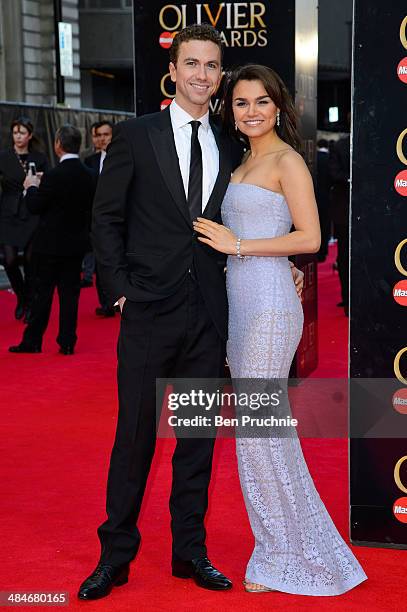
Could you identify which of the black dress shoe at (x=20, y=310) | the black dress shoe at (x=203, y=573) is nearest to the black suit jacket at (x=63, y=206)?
the black dress shoe at (x=20, y=310)

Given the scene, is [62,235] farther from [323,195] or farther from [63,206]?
[323,195]

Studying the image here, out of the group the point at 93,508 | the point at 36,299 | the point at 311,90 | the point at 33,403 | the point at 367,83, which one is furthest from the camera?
the point at 36,299

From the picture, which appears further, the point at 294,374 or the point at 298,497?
the point at 294,374

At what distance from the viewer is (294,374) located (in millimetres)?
6742

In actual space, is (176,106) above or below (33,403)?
above

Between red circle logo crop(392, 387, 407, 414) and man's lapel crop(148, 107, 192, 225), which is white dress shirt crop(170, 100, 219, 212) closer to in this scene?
man's lapel crop(148, 107, 192, 225)

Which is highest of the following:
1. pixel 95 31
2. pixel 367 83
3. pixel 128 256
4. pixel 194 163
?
pixel 95 31

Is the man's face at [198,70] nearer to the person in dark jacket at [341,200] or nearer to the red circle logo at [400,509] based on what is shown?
the red circle logo at [400,509]

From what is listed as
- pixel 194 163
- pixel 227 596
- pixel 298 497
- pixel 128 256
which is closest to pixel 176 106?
pixel 194 163

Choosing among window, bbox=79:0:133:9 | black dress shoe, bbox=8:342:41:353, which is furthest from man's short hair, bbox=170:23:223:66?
window, bbox=79:0:133:9

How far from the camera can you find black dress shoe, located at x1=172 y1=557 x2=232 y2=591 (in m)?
3.53

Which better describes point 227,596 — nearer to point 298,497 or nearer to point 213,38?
point 298,497

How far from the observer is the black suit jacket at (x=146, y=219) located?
3385 millimetres

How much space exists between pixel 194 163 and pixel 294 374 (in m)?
3.49
